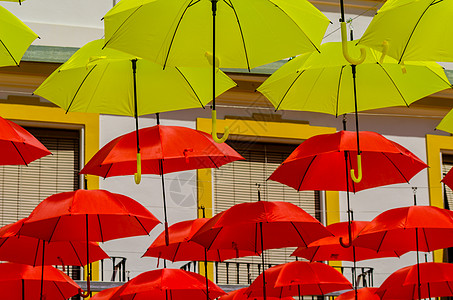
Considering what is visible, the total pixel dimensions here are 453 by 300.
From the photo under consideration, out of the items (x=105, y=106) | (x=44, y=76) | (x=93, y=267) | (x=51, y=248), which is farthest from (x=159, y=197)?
(x=105, y=106)

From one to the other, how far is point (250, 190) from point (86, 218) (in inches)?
258

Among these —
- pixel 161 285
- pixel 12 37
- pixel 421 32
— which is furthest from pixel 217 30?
pixel 161 285

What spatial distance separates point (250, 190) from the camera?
1809cm

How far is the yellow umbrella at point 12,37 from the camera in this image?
9844mm

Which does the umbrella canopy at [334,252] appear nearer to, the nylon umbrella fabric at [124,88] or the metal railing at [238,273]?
the nylon umbrella fabric at [124,88]

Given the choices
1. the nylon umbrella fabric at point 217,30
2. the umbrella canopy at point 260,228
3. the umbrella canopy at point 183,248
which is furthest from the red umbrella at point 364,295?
the nylon umbrella fabric at point 217,30

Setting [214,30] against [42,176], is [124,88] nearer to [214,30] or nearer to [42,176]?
[214,30]

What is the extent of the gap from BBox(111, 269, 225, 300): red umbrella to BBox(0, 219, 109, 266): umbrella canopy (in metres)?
0.76

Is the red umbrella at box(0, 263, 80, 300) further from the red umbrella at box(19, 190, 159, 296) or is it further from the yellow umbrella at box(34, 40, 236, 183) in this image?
the yellow umbrella at box(34, 40, 236, 183)

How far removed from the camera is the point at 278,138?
60.4 feet

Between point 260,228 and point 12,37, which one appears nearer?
point 12,37

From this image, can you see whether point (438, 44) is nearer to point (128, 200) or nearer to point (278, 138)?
point (128, 200)

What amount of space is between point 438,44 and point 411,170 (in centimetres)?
393

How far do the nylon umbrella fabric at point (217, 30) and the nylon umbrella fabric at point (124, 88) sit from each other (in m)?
2.35
